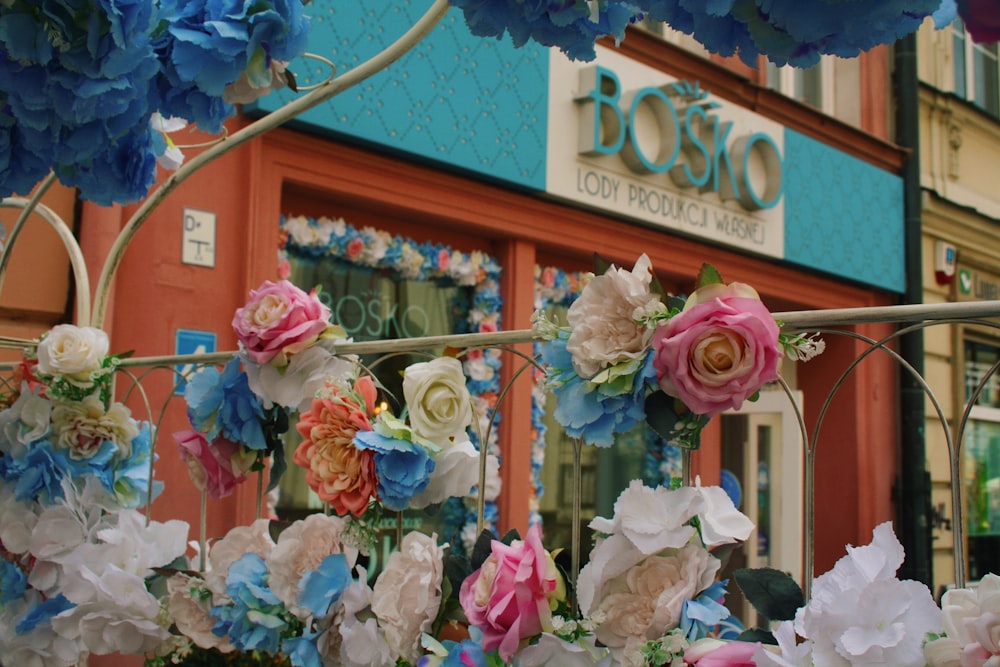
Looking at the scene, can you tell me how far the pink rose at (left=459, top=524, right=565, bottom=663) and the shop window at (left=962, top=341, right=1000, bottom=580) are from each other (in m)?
7.91

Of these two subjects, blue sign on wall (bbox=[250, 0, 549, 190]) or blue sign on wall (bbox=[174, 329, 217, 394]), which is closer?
blue sign on wall (bbox=[174, 329, 217, 394])

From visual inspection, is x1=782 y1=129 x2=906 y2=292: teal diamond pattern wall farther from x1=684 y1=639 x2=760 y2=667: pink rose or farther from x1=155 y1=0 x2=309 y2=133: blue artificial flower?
x1=684 y1=639 x2=760 y2=667: pink rose

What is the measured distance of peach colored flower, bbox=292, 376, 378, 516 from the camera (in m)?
1.88

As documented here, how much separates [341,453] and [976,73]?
913 centimetres

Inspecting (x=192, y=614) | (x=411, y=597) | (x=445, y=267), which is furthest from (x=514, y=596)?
(x=445, y=267)

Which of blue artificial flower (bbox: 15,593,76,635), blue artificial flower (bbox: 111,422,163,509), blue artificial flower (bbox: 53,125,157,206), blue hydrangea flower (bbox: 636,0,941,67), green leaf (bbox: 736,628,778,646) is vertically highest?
blue artificial flower (bbox: 53,125,157,206)

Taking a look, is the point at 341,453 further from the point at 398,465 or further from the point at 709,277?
the point at 709,277

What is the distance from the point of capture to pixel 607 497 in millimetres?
6227

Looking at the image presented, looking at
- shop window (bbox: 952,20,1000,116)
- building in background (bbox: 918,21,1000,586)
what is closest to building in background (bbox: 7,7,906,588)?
building in background (bbox: 918,21,1000,586)

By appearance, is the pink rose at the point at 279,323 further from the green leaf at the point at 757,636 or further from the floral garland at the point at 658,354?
the green leaf at the point at 757,636

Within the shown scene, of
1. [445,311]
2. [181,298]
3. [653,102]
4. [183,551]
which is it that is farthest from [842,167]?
[183,551]

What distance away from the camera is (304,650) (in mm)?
1900

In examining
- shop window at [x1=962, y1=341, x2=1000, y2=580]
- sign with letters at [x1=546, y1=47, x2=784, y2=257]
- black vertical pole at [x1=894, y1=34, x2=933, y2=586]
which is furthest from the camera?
Result: shop window at [x1=962, y1=341, x2=1000, y2=580]

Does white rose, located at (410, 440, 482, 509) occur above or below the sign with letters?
below
